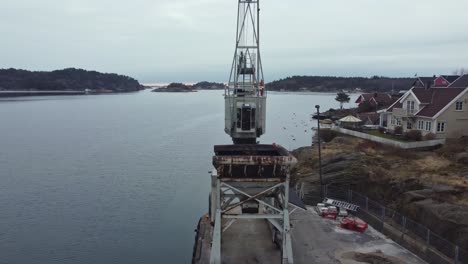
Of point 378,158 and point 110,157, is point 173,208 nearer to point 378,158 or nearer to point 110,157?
point 378,158

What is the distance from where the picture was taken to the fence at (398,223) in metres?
22.0

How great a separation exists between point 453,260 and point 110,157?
54.9 meters

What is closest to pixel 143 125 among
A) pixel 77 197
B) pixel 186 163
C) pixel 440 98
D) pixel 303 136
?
pixel 303 136

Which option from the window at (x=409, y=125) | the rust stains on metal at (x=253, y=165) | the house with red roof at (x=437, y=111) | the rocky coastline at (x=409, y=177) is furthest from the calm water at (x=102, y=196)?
the house with red roof at (x=437, y=111)

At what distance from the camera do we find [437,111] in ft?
149

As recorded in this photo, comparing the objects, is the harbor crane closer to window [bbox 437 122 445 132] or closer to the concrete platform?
the concrete platform

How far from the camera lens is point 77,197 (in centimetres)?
4466

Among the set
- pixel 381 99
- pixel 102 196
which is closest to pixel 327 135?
pixel 102 196

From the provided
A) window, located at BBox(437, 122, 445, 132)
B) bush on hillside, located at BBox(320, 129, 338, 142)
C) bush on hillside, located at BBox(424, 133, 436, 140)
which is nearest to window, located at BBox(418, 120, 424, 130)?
window, located at BBox(437, 122, 445, 132)

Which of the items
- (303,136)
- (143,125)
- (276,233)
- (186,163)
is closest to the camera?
(276,233)

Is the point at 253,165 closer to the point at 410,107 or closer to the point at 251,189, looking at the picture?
the point at 251,189

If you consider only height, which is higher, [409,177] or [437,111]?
[437,111]

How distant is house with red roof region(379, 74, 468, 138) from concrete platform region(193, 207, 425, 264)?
82.7 ft

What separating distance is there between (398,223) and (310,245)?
7637mm
